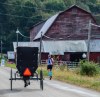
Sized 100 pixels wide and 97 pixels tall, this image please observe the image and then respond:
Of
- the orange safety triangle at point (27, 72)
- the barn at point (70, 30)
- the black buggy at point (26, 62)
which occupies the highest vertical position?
the barn at point (70, 30)

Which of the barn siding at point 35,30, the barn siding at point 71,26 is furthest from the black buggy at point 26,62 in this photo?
the barn siding at point 35,30

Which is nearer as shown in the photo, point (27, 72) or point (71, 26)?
A: point (27, 72)

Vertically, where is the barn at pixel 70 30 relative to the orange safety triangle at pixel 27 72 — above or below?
above

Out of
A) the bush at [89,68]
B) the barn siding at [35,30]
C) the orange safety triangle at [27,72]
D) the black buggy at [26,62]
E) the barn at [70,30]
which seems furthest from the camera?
the barn siding at [35,30]

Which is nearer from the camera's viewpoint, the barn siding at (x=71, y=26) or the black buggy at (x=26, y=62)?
the black buggy at (x=26, y=62)

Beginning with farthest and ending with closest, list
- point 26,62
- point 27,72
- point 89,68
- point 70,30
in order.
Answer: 1. point 70,30
2. point 89,68
3. point 26,62
4. point 27,72

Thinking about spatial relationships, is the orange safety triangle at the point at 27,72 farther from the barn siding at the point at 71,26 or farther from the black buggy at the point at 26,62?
the barn siding at the point at 71,26

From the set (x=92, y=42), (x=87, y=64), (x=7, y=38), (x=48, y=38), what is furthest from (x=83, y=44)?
(x=7, y=38)

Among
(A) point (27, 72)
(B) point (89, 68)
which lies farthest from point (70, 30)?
(A) point (27, 72)

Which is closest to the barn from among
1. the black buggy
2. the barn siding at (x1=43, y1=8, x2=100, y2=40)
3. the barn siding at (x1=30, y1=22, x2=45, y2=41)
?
the barn siding at (x1=43, y1=8, x2=100, y2=40)

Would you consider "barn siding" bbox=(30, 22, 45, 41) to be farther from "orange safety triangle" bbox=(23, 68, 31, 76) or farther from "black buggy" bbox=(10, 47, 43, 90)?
"orange safety triangle" bbox=(23, 68, 31, 76)

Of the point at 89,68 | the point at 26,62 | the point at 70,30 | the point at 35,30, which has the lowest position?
the point at 89,68

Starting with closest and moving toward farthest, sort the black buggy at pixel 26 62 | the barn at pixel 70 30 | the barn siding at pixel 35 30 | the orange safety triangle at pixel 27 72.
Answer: the orange safety triangle at pixel 27 72
the black buggy at pixel 26 62
the barn at pixel 70 30
the barn siding at pixel 35 30

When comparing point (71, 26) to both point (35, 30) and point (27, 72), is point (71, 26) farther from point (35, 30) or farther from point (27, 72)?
point (27, 72)
